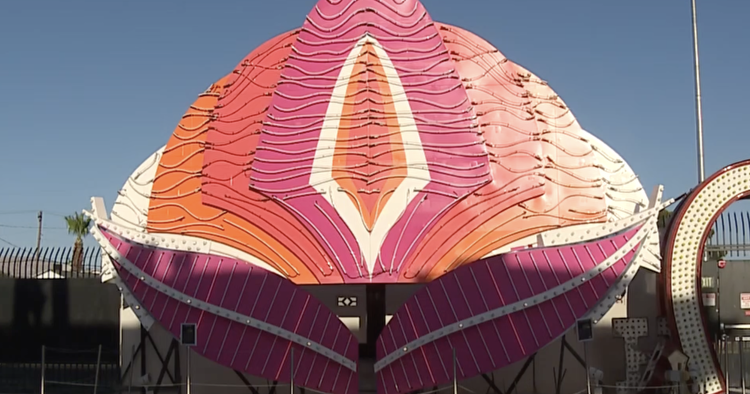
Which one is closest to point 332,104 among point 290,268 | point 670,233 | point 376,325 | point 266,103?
point 266,103

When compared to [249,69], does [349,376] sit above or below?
below

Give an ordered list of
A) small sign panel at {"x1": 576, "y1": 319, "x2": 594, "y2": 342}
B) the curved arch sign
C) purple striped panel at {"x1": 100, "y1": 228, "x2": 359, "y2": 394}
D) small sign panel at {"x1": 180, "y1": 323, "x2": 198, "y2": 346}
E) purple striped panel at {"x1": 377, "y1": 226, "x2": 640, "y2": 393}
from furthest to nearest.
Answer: the curved arch sign, small sign panel at {"x1": 180, "y1": 323, "x2": 198, "y2": 346}, purple striped panel at {"x1": 100, "y1": 228, "x2": 359, "y2": 394}, purple striped panel at {"x1": 377, "y1": 226, "x2": 640, "y2": 393}, small sign panel at {"x1": 576, "y1": 319, "x2": 594, "y2": 342}

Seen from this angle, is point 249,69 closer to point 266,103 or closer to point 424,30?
point 266,103

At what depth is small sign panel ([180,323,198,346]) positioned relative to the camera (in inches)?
624

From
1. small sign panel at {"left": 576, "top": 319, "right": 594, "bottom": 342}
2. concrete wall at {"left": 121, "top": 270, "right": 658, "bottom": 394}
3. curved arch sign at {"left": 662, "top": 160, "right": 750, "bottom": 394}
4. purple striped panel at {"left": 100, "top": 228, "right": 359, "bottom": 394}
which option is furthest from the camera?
concrete wall at {"left": 121, "top": 270, "right": 658, "bottom": 394}

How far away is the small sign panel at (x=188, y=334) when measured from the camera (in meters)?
15.9

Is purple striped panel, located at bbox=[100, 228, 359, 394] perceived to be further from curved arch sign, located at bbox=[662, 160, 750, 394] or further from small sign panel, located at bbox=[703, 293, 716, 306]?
small sign panel, located at bbox=[703, 293, 716, 306]

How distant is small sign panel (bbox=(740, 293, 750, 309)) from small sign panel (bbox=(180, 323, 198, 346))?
495 inches

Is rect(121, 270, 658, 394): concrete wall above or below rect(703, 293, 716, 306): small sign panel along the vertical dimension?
below

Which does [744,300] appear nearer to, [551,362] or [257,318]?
[551,362]

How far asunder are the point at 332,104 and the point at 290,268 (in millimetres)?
3289

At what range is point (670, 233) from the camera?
17.0 metres

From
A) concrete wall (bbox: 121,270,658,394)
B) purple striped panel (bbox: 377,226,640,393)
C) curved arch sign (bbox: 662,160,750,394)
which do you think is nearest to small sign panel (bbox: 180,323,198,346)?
concrete wall (bbox: 121,270,658,394)

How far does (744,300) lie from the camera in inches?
811
